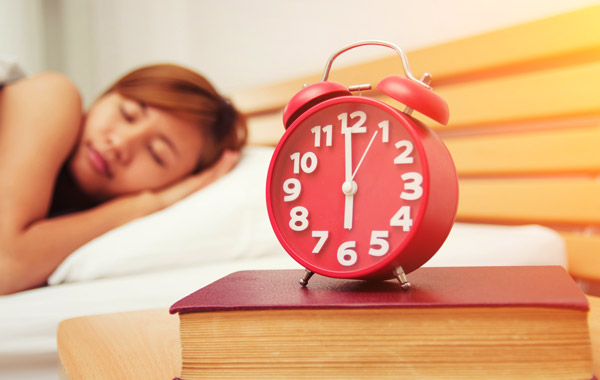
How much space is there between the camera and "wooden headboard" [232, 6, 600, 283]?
38.4 inches

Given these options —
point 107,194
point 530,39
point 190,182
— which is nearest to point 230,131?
point 190,182

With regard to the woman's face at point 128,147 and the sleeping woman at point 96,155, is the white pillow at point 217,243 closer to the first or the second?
the sleeping woman at point 96,155

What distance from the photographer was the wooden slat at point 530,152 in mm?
970

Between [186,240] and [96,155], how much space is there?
0.45m

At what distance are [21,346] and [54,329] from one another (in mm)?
44

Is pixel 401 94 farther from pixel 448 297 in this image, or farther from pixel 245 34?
pixel 245 34

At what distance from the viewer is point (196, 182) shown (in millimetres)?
1311

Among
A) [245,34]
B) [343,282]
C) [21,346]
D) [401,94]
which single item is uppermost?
[245,34]

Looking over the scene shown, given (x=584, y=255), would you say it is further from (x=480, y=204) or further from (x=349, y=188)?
(x=349, y=188)

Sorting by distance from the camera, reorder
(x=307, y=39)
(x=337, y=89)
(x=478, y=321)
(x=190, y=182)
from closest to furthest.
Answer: (x=478, y=321)
(x=337, y=89)
(x=190, y=182)
(x=307, y=39)

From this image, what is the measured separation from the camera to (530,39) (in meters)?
1.06

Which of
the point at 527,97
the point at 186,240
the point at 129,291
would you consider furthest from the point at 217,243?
the point at 527,97

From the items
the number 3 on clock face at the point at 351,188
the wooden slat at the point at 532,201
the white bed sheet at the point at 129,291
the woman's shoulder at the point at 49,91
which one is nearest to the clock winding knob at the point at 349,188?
the number 3 on clock face at the point at 351,188

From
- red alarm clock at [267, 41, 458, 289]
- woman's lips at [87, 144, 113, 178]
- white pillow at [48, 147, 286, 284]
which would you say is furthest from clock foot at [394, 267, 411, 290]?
woman's lips at [87, 144, 113, 178]
